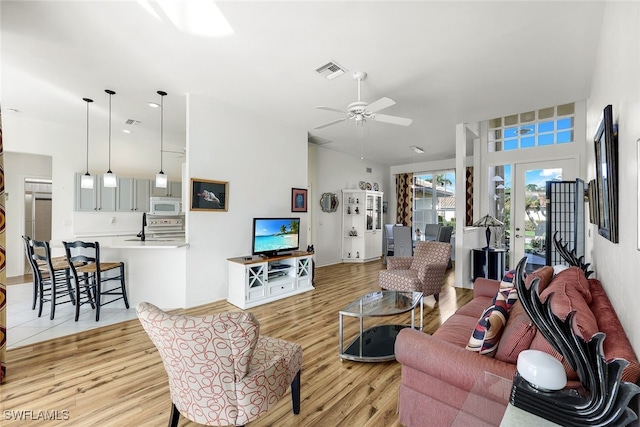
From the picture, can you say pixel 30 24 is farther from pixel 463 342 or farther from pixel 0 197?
pixel 463 342

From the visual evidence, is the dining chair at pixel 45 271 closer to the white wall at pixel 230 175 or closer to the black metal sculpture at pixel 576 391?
the white wall at pixel 230 175

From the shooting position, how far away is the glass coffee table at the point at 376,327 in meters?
2.39

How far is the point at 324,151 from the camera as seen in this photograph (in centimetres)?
662

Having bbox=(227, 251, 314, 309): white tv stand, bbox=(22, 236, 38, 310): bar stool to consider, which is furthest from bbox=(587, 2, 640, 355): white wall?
bbox=(22, 236, 38, 310): bar stool

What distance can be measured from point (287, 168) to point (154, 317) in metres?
3.83

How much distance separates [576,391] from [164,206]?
19.3ft

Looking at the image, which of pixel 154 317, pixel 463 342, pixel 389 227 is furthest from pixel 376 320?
pixel 389 227

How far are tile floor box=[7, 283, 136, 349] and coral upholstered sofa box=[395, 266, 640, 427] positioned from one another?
10.8ft

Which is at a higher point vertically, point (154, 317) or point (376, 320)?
point (154, 317)

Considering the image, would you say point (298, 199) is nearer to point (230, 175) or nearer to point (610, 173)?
point (230, 175)

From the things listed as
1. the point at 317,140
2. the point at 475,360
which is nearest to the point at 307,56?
the point at 475,360

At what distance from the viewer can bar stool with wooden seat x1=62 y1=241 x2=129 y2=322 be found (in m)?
3.11

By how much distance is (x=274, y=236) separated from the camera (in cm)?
425

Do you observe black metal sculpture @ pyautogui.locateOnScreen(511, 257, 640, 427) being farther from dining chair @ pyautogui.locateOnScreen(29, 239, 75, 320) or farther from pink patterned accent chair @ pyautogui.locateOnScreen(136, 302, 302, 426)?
dining chair @ pyautogui.locateOnScreen(29, 239, 75, 320)
